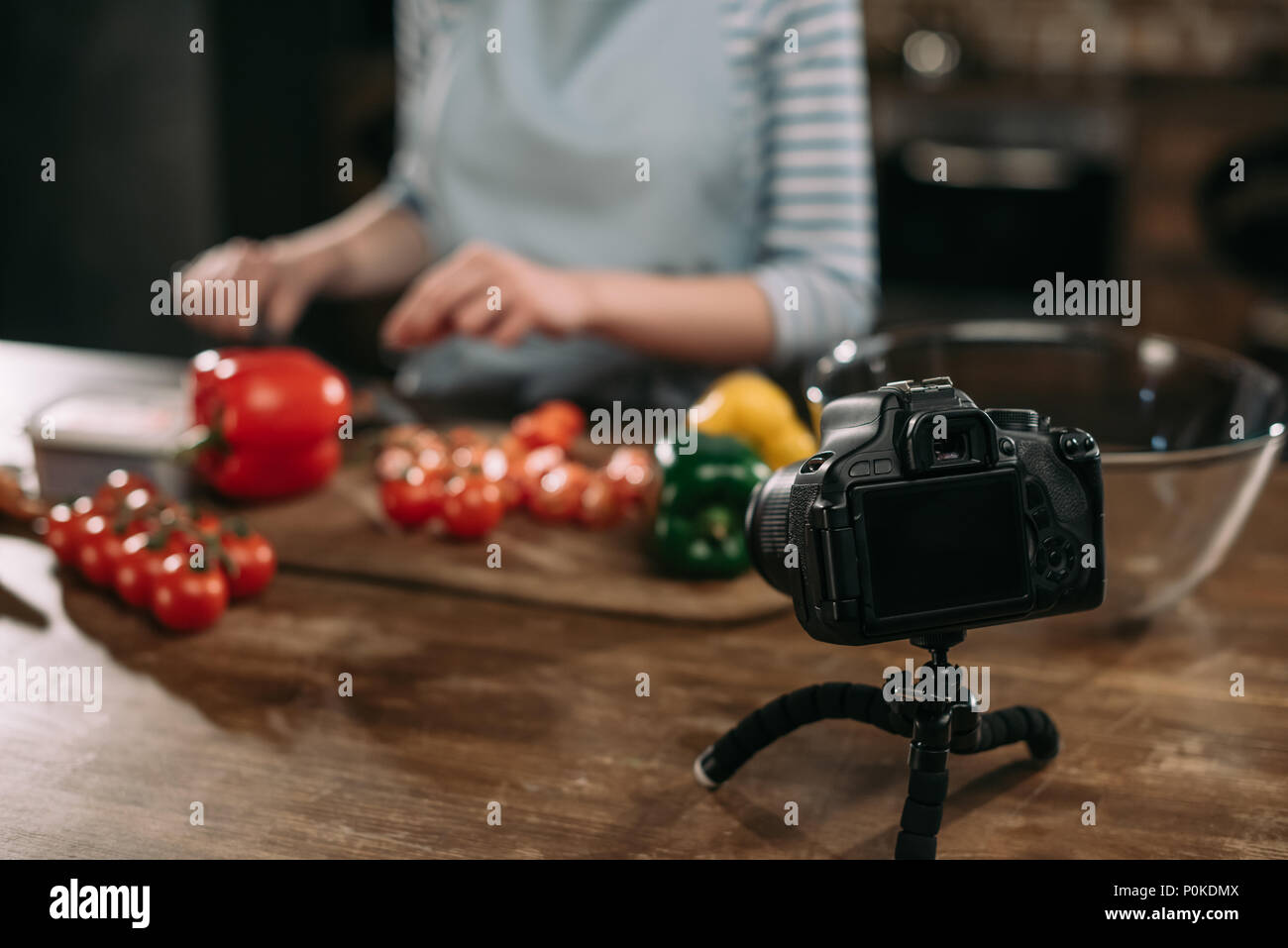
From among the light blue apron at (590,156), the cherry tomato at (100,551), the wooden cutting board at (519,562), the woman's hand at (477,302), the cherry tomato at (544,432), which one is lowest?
the wooden cutting board at (519,562)

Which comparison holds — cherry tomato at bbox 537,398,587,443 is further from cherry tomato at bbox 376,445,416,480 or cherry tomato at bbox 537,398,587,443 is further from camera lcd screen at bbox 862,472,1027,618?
camera lcd screen at bbox 862,472,1027,618

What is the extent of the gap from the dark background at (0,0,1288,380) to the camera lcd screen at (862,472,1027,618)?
7.57 feet

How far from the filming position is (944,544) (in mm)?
528

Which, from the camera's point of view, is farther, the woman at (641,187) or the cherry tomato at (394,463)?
the woman at (641,187)

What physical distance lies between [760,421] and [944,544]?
0.54 metres

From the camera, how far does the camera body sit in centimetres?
52

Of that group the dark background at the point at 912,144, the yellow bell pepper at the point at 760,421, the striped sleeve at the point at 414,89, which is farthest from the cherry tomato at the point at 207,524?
the dark background at the point at 912,144

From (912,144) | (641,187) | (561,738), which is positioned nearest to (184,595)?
(561,738)

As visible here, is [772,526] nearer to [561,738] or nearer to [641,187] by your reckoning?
[561,738]

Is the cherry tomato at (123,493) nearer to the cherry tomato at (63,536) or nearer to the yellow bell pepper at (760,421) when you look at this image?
the cherry tomato at (63,536)

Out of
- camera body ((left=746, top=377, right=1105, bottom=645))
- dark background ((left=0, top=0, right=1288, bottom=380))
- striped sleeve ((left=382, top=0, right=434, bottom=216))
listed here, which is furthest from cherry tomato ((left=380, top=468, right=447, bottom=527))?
dark background ((left=0, top=0, right=1288, bottom=380))

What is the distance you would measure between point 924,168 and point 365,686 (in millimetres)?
2436

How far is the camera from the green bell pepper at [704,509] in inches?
34.7

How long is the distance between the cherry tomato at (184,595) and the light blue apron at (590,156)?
0.68 meters
